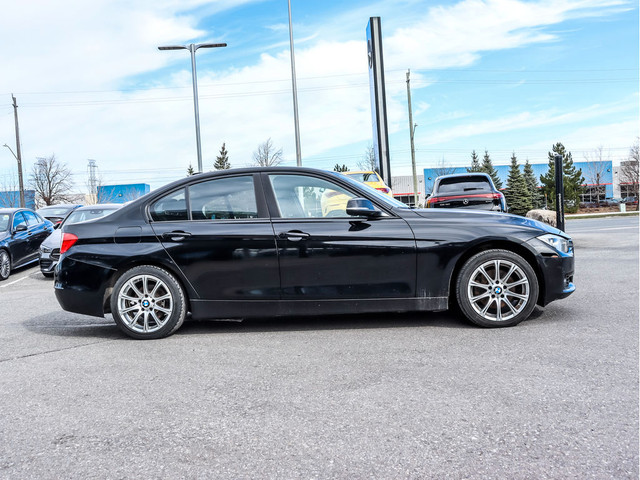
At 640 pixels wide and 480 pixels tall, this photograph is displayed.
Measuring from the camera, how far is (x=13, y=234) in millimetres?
12219

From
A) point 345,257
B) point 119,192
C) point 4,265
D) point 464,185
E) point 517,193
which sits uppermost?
point 119,192

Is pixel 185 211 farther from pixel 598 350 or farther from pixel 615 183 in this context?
pixel 615 183

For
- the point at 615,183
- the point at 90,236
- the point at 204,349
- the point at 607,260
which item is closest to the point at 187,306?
the point at 204,349

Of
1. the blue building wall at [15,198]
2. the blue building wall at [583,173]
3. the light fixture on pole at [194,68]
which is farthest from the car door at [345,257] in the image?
the blue building wall at [583,173]

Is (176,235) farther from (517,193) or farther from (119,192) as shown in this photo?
(119,192)

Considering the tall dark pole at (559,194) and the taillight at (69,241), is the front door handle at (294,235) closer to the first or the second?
the taillight at (69,241)

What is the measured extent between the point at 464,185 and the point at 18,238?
32.7 ft

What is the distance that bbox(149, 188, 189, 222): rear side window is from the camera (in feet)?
17.2

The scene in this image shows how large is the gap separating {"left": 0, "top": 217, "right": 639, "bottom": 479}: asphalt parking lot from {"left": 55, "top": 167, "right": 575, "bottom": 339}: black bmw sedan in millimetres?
291

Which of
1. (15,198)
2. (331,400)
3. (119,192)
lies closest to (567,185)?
(331,400)

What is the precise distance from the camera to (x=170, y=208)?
5254 mm

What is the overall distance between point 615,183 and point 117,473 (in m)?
95.7

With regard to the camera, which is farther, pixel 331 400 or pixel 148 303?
pixel 148 303

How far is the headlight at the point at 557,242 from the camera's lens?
5.05 meters
